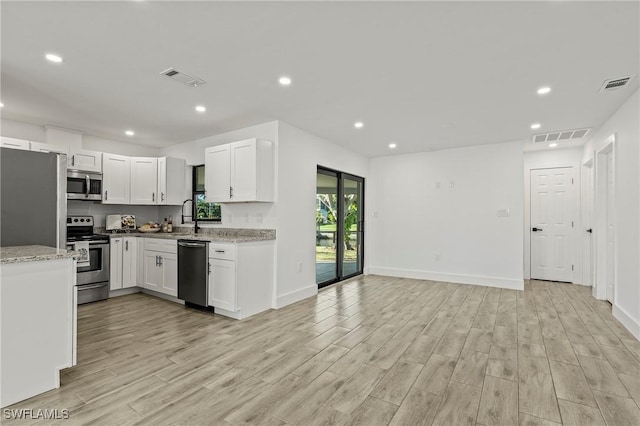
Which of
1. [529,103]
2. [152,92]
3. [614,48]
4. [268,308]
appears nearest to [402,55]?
[614,48]

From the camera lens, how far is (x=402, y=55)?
2.52 meters

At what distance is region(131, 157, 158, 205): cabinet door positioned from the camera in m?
5.17

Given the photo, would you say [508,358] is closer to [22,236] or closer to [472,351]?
[472,351]

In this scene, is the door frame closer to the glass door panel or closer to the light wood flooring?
the light wood flooring

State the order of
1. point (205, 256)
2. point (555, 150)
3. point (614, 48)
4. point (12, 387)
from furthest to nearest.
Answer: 1. point (555, 150)
2. point (205, 256)
3. point (614, 48)
4. point (12, 387)

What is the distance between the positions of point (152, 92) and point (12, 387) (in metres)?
2.73

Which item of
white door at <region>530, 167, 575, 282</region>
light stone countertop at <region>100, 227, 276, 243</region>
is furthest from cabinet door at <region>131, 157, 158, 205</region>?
white door at <region>530, 167, 575, 282</region>

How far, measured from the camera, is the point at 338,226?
564 cm

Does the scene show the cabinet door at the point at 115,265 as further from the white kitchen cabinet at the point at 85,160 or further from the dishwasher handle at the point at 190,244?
the dishwasher handle at the point at 190,244

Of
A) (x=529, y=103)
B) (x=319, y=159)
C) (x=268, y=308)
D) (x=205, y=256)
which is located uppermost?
(x=529, y=103)

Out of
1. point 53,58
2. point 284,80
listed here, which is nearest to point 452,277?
point 284,80

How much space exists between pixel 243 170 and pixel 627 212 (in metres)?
4.48

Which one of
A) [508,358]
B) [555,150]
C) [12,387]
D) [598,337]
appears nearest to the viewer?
[12,387]

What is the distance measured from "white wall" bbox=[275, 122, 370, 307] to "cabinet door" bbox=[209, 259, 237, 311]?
68 cm
